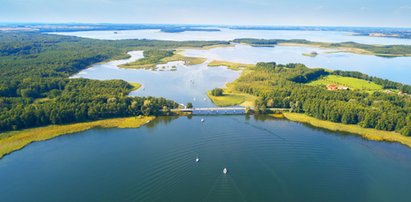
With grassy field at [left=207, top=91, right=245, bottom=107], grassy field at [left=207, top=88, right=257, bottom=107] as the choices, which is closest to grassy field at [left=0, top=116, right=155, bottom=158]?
grassy field at [left=207, top=91, right=245, bottom=107]

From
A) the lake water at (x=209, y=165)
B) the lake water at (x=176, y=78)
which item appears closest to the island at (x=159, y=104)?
the lake water at (x=209, y=165)

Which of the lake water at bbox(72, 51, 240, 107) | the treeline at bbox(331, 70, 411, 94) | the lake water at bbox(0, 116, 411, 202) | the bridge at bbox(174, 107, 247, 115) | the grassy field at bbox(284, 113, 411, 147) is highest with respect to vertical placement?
the treeline at bbox(331, 70, 411, 94)

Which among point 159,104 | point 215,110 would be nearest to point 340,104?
point 215,110

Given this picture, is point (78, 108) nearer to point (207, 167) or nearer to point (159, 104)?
point (159, 104)

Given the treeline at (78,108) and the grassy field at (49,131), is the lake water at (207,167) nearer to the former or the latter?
the grassy field at (49,131)

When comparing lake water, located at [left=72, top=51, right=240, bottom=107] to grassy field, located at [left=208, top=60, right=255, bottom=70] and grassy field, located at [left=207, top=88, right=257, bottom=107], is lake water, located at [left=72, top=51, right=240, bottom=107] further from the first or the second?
grassy field, located at [left=208, top=60, right=255, bottom=70]
